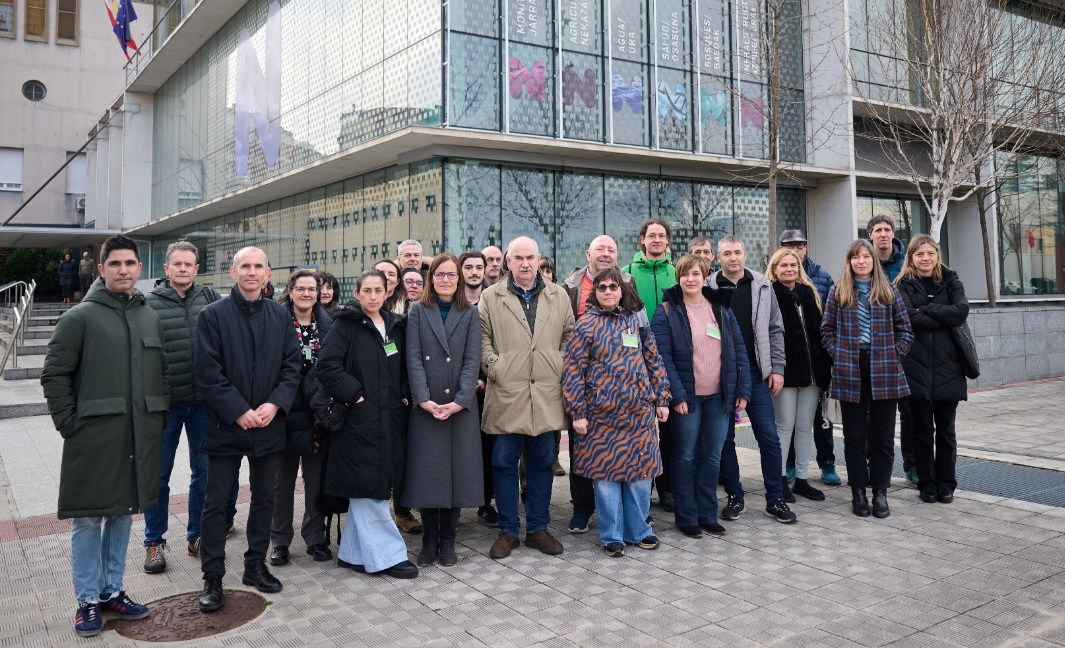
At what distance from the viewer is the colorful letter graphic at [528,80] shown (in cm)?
1360

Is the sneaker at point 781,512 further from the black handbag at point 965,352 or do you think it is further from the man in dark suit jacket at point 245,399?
the man in dark suit jacket at point 245,399

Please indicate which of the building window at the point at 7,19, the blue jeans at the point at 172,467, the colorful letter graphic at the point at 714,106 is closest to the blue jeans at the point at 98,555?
the blue jeans at the point at 172,467

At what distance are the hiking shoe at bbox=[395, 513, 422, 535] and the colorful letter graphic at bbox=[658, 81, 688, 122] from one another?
1159 cm

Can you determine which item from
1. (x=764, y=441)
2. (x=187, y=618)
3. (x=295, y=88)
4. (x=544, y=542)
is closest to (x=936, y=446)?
(x=764, y=441)

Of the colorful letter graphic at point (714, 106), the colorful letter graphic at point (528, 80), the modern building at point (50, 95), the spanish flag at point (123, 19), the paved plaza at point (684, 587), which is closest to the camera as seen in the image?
the paved plaza at point (684, 587)

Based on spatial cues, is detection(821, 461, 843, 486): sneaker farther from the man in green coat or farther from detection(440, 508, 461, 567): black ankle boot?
the man in green coat

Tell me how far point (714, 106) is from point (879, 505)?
12.0 m

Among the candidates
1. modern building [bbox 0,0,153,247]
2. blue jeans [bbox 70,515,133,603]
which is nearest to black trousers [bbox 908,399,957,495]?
blue jeans [bbox 70,515,133,603]

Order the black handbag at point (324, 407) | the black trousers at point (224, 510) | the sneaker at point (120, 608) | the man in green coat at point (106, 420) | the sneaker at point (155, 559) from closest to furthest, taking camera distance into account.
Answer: the man in green coat at point (106, 420), the sneaker at point (120, 608), the black trousers at point (224, 510), the black handbag at point (324, 407), the sneaker at point (155, 559)

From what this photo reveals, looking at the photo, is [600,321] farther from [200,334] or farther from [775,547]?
[200,334]

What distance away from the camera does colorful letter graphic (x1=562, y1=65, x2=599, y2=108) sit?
46.7 ft

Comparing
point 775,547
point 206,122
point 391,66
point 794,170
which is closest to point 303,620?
point 775,547

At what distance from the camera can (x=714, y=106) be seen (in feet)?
53.0

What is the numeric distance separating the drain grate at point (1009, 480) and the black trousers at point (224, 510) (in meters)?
4.08
